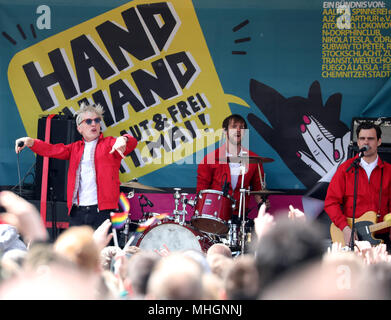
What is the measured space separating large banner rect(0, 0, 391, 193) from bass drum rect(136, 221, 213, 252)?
87cm

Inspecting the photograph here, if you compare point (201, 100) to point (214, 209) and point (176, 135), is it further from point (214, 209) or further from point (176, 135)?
point (214, 209)

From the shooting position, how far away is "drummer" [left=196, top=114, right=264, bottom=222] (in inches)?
237

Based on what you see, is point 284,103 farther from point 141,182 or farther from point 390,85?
point 141,182

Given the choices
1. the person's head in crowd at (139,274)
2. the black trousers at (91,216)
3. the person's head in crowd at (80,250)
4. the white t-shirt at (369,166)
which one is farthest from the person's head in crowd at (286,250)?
the white t-shirt at (369,166)

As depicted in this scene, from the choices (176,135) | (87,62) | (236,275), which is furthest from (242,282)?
(87,62)

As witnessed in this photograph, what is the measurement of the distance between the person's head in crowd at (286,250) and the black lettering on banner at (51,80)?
4.88 meters

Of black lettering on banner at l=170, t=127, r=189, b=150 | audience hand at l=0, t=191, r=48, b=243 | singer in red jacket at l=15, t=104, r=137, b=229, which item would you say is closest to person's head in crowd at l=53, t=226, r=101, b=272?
audience hand at l=0, t=191, r=48, b=243

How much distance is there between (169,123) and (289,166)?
4.84 feet

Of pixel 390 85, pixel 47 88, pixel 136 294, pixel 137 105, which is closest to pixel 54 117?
pixel 47 88

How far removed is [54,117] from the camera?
6062 millimetres

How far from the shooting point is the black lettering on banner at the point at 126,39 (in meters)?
6.22

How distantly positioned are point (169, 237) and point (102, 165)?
Answer: 1.02 m

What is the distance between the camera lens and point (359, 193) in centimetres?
550
